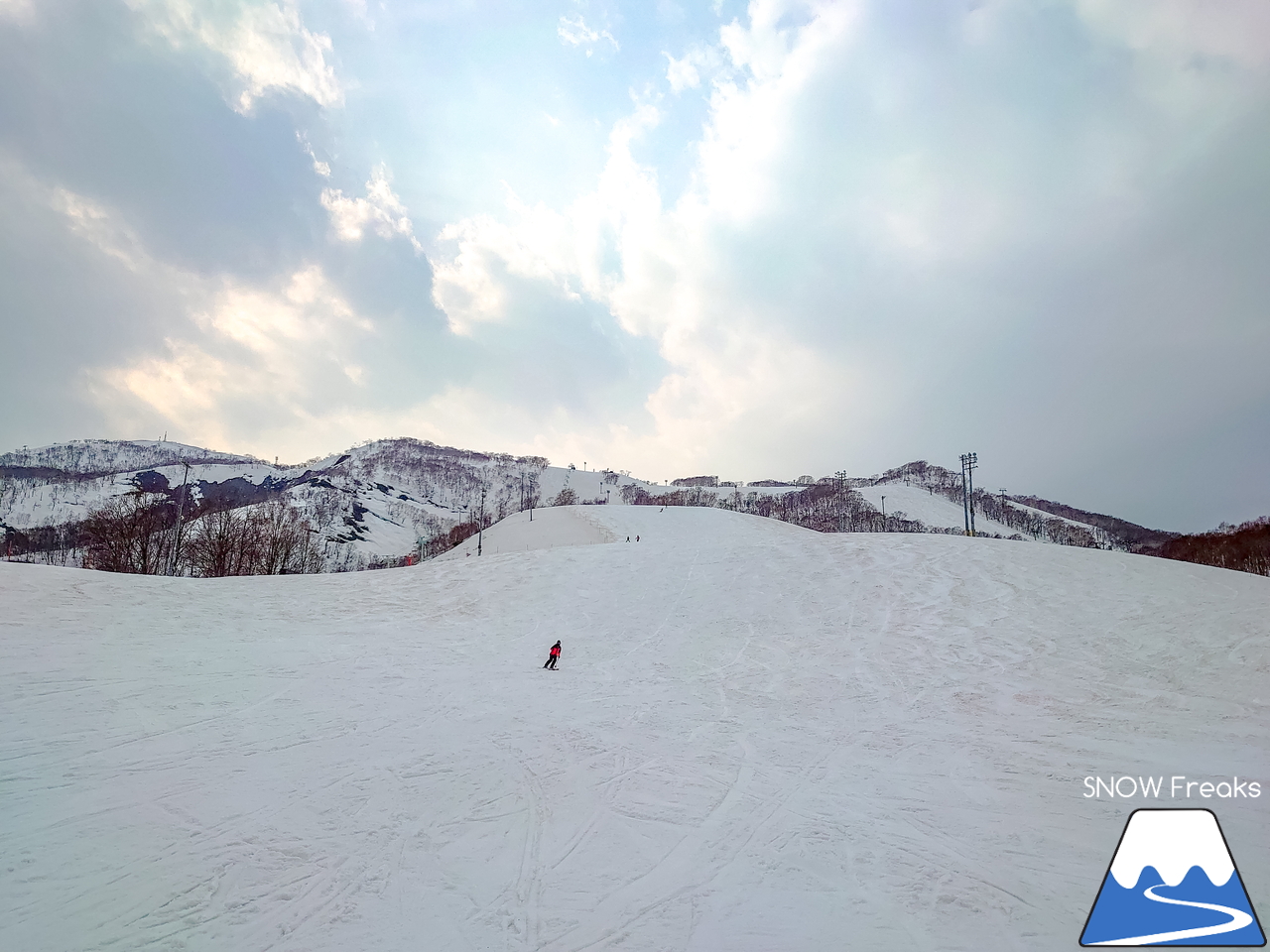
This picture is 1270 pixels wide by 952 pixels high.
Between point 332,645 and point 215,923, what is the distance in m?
14.4

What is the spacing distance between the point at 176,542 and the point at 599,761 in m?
48.0

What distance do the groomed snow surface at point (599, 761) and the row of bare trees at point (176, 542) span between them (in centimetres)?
2339

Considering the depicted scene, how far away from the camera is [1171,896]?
513 centimetres

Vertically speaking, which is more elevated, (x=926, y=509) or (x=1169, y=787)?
(x=926, y=509)

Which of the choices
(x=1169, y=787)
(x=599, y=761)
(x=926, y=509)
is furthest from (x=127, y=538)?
(x=926, y=509)

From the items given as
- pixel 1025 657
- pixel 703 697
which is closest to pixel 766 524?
pixel 1025 657

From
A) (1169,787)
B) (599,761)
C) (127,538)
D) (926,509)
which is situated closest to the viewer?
(1169,787)

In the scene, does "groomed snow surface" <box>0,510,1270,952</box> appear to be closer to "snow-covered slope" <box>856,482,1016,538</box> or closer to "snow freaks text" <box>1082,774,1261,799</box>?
"snow freaks text" <box>1082,774,1261,799</box>

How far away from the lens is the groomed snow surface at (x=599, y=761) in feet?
17.3

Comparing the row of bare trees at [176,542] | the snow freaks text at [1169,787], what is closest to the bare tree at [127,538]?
the row of bare trees at [176,542]

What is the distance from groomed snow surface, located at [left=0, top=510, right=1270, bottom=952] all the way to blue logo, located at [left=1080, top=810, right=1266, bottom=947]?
365mm

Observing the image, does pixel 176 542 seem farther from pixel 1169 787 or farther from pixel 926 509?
pixel 926 509

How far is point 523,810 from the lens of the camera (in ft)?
24.4

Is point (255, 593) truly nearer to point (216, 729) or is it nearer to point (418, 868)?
point (216, 729)
